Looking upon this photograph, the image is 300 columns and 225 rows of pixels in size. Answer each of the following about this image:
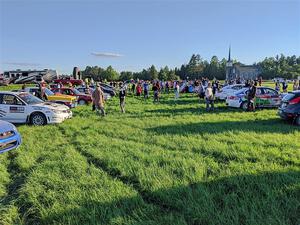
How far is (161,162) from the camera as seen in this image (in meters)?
6.55

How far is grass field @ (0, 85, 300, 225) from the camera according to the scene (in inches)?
167

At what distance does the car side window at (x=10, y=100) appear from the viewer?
12305mm

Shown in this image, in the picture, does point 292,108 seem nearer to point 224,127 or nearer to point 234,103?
point 224,127

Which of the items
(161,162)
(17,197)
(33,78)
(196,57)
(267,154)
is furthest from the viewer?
(196,57)

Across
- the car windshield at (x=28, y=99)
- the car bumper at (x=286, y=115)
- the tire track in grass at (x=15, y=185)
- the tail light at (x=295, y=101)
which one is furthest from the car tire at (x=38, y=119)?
the tail light at (x=295, y=101)

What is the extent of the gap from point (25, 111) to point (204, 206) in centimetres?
1036

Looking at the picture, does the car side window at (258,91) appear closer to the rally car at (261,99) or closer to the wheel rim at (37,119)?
the rally car at (261,99)

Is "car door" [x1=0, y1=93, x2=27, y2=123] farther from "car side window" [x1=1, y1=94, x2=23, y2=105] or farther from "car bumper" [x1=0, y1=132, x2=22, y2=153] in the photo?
"car bumper" [x1=0, y1=132, x2=22, y2=153]

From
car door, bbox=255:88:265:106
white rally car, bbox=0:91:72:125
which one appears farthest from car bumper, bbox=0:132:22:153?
car door, bbox=255:88:265:106

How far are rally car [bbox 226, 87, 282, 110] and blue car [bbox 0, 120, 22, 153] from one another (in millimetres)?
13463

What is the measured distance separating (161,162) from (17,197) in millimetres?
3011

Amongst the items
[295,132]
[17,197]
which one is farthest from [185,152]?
[295,132]

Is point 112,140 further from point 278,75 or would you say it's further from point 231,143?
point 278,75

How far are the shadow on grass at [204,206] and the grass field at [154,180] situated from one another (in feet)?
0.05
